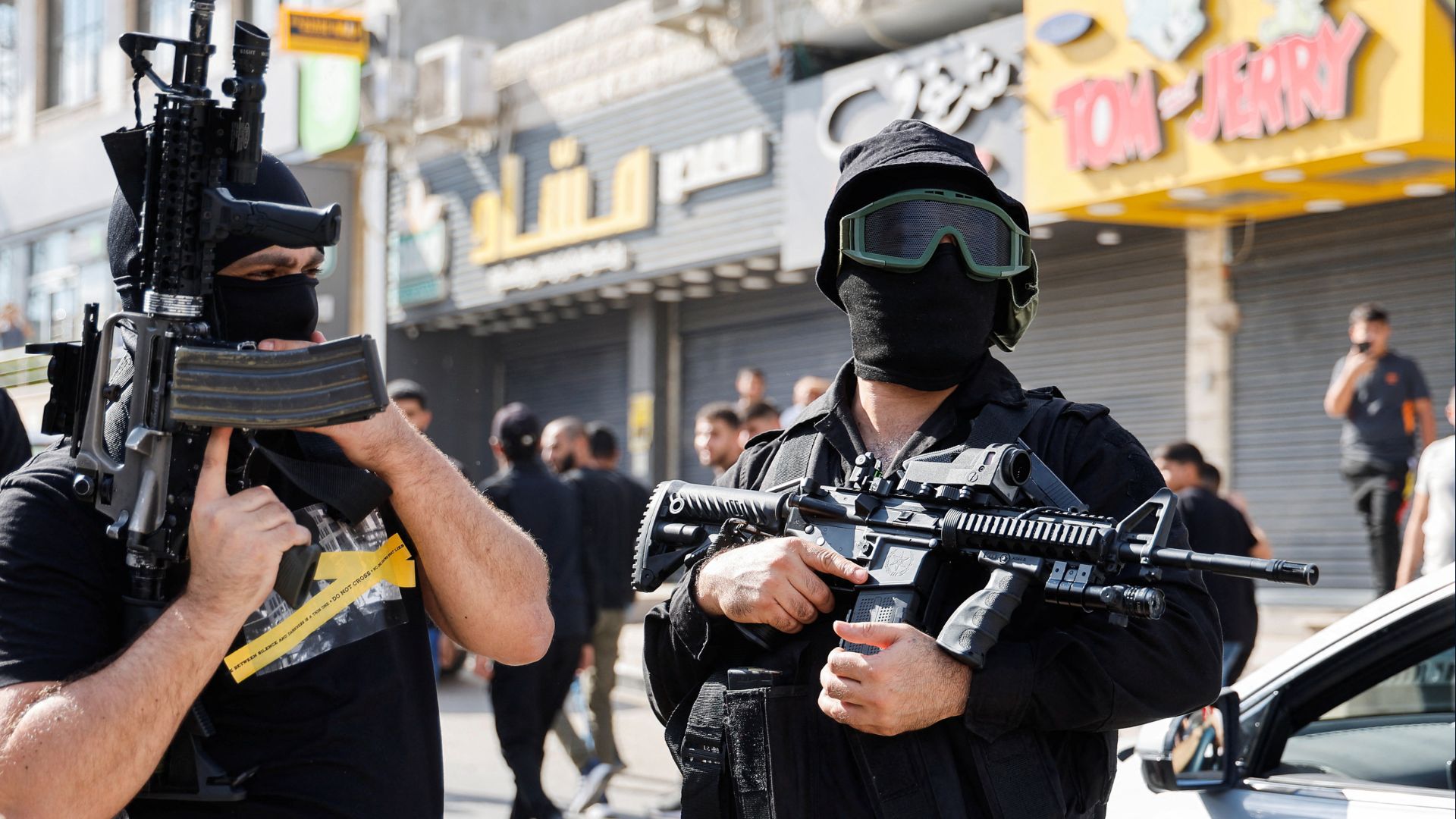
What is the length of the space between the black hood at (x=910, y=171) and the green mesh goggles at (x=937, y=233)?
0.03 metres

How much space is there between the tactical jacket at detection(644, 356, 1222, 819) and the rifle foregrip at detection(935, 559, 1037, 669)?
7cm

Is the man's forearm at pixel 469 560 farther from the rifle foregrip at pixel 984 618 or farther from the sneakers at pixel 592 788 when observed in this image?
the sneakers at pixel 592 788

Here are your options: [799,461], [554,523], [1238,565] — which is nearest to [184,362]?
[799,461]

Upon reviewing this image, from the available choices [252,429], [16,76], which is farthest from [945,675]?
[16,76]

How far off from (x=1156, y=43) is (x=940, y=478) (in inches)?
322

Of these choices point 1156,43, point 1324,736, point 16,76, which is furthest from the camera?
point 16,76

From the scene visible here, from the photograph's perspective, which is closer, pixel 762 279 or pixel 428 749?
pixel 428 749

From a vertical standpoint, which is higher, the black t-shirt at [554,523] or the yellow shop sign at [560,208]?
the yellow shop sign at [560,208]

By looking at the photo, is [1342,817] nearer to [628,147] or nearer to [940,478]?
[940,478]

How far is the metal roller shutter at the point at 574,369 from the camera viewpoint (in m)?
16.7

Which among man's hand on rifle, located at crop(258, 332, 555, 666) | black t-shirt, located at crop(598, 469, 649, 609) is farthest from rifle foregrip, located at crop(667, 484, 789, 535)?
black t-shirt, located at crop(598, 469, 649, 609)

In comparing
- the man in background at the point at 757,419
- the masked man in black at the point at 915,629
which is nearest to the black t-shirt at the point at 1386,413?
the man in background at the point at 757,419

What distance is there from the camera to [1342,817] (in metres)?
3.11

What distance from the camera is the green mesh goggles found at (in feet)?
7.79
